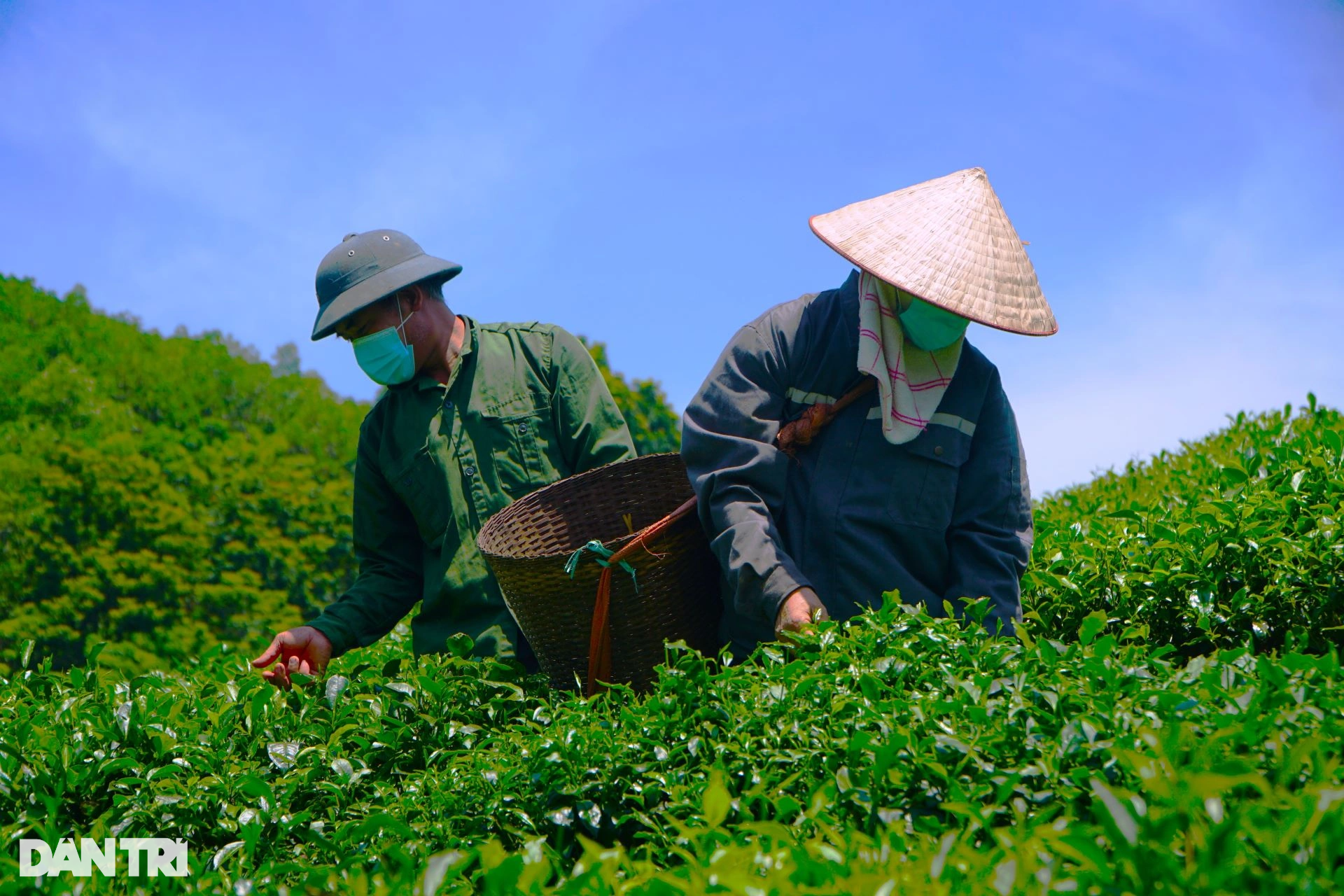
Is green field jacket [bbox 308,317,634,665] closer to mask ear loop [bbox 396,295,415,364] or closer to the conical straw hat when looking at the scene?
mask ear loop [bbox 396,295,415,364]

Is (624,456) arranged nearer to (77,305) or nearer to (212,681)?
(212,681)

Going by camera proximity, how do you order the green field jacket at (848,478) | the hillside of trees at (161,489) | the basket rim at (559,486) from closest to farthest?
1. the green field jacket at (848,478)
2. the basket rim at (559,486)
3. the hillside of trees at (161,489)

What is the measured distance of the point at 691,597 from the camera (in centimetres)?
320

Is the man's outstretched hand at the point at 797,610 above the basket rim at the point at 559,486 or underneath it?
underneath

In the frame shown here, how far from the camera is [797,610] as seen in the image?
2.69m

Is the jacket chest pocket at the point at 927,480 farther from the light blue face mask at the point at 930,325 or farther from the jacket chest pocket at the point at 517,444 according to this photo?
the jacket chest pocket at the point at 517,444

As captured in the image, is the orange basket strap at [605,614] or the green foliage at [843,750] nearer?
the green foliage at [843,750]

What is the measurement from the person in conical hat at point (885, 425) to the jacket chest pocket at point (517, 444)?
779 millimetres

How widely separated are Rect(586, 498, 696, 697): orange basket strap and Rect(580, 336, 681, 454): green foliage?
1235cm

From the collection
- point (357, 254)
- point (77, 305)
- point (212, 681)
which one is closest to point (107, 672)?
point (212, 681)

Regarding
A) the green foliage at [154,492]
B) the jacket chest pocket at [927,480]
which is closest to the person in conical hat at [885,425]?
the jacket chest pocket at [927,480]

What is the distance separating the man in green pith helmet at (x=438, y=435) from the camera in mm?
3561

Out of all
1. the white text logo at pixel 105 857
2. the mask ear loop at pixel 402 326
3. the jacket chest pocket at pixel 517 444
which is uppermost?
the mask ear loop at pixel 402 326

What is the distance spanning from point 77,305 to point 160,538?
25.8ft
